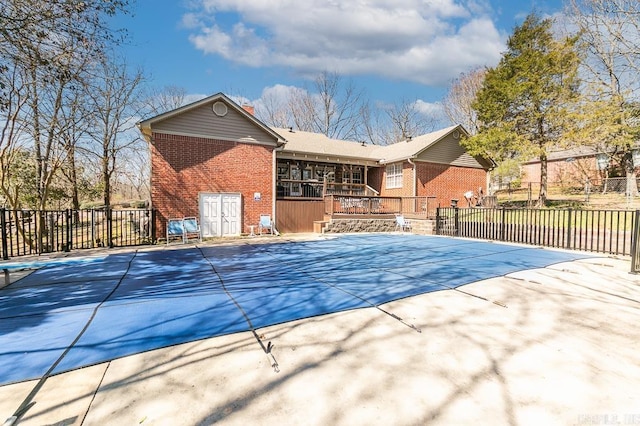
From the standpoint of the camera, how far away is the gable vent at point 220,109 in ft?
44.5

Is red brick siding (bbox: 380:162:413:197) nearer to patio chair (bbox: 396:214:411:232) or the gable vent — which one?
patio chair (bbox: 396:214:411:232)

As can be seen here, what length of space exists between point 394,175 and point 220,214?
1145 cm

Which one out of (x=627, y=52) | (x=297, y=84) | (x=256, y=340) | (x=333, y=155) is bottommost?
(x=256, y=340)

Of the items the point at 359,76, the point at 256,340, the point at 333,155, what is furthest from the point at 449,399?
the point at 359,76

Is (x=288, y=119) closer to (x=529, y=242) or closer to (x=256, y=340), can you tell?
(x=529, y=242)

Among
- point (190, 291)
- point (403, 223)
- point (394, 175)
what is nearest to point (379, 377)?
point (190, 291)

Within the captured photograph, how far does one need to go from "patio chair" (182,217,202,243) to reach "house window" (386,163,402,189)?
1230 cm

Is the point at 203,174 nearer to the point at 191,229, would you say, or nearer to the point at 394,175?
the point at 191,229

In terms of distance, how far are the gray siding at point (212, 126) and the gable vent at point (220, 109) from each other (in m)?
0.13

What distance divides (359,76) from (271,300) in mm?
31459

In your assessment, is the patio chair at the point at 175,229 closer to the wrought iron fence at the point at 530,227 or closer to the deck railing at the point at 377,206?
the deck railing at the point at 377,206

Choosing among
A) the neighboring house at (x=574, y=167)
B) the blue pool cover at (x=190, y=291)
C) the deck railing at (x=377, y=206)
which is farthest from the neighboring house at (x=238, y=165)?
the neighboring house at (x=574, y=167)

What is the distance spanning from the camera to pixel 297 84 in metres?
32.4

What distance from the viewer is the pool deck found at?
213cm
